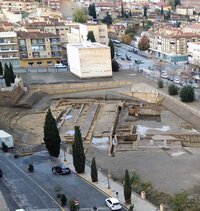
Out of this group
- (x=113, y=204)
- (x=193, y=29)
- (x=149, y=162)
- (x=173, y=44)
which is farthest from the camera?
(x=193, y=29)

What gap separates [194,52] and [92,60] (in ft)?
76.5

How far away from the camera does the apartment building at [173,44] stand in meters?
86.7

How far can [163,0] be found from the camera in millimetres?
188000

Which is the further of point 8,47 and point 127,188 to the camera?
point 8,47

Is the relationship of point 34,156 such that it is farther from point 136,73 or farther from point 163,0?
point 163,0

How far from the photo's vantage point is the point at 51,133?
37.4 metres

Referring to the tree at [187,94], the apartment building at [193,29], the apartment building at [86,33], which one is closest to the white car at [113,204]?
the tree at [187,94]

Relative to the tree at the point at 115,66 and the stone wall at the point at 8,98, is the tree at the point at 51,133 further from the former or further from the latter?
the tree at the point at 115,66

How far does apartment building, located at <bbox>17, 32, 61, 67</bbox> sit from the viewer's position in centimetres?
7544

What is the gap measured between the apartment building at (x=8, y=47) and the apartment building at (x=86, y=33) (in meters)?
14.4

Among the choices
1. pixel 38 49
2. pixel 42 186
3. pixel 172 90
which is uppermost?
pixel 38 49

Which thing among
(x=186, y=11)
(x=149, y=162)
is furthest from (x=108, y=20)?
(x=149, y=162)

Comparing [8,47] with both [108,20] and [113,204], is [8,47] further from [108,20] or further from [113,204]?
[108,20]

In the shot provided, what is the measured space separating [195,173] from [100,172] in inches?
288
